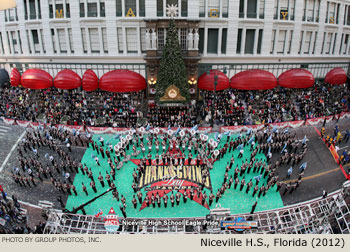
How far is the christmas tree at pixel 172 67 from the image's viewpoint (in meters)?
27.7

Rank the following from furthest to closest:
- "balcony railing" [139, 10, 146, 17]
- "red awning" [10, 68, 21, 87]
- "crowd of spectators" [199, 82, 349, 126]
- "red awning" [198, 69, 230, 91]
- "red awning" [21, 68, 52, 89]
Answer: "red awning" [10, 68, 21, 87]
"red awning" [21, 68, 52, 89]
"balcony railing" [139, 10, 146, 17]
"red awning" [198, 69, 230, 91]
"crowd of spectators" [199, 82, 349, 126]

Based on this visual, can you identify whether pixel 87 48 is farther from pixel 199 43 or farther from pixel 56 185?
pixel 56 185

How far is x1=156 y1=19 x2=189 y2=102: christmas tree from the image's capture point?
27.7 m

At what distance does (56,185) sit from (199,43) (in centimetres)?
2365

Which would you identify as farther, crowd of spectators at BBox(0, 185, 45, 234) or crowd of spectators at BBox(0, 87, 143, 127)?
crowd of spectators at BBox(0, 87, 143, 127)

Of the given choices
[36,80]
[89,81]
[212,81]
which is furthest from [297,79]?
[36,80]

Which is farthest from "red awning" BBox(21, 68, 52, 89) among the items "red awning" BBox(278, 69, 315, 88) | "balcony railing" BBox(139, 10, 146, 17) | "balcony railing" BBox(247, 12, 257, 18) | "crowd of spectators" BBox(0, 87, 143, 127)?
"red awning" BBox(278, 69, 315, 88)

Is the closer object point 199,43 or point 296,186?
point 296,186

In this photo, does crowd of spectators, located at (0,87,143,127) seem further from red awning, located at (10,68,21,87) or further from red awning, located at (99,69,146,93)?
red awning, located at (99,69,146,93)

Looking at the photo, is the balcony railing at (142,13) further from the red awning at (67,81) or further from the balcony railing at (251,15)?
the balcony railing at (251,15)

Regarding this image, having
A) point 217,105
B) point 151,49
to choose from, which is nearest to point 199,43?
point 151,49

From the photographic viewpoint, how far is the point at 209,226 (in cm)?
1488

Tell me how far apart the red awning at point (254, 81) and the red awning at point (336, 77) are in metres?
9.58

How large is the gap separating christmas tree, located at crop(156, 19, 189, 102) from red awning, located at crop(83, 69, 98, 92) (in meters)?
8.40
